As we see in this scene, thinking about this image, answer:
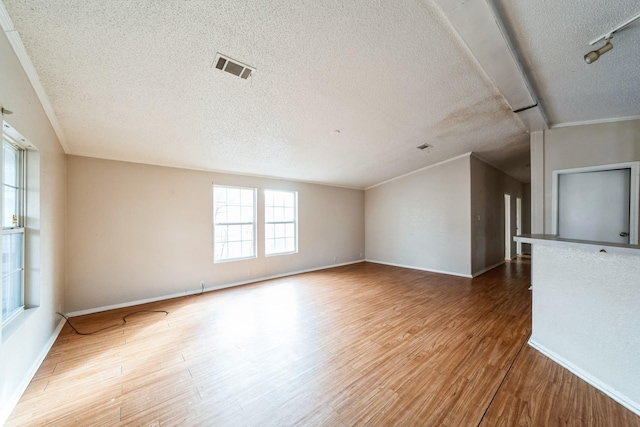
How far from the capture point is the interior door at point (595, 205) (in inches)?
139

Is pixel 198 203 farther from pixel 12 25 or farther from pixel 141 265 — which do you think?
pixel 12 25

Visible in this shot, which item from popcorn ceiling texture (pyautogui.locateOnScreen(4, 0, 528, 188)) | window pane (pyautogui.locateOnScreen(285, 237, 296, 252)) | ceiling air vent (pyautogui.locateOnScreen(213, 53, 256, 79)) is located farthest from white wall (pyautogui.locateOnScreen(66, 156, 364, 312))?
ceiling air vent (pyautogui.locateOnScreen(213, 53, 256, 79))

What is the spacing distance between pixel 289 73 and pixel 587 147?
4.79 m

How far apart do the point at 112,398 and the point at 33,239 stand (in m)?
1.68

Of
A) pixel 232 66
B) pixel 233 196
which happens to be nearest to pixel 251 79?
pixel 232 66

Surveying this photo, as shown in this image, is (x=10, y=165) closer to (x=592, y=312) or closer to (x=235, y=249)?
(x=235, y=249)

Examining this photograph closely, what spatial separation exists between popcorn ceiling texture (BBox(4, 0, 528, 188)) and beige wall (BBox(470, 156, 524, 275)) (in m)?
1.81

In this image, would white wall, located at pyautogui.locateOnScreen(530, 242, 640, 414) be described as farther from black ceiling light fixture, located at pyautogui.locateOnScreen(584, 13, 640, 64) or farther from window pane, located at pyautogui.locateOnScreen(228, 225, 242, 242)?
window pane, located at pyautogui.locateOnScreen(228, 225, 242, 242)

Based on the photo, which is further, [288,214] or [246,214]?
[288,214]

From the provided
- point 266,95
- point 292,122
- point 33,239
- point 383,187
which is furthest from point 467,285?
point 33,239

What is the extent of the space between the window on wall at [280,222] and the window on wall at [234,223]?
0.36 m

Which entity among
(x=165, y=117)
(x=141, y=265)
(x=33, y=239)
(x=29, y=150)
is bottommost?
(x=141, y=265)

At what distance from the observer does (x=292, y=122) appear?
3.11 metres

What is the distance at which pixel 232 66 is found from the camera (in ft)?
6.88
